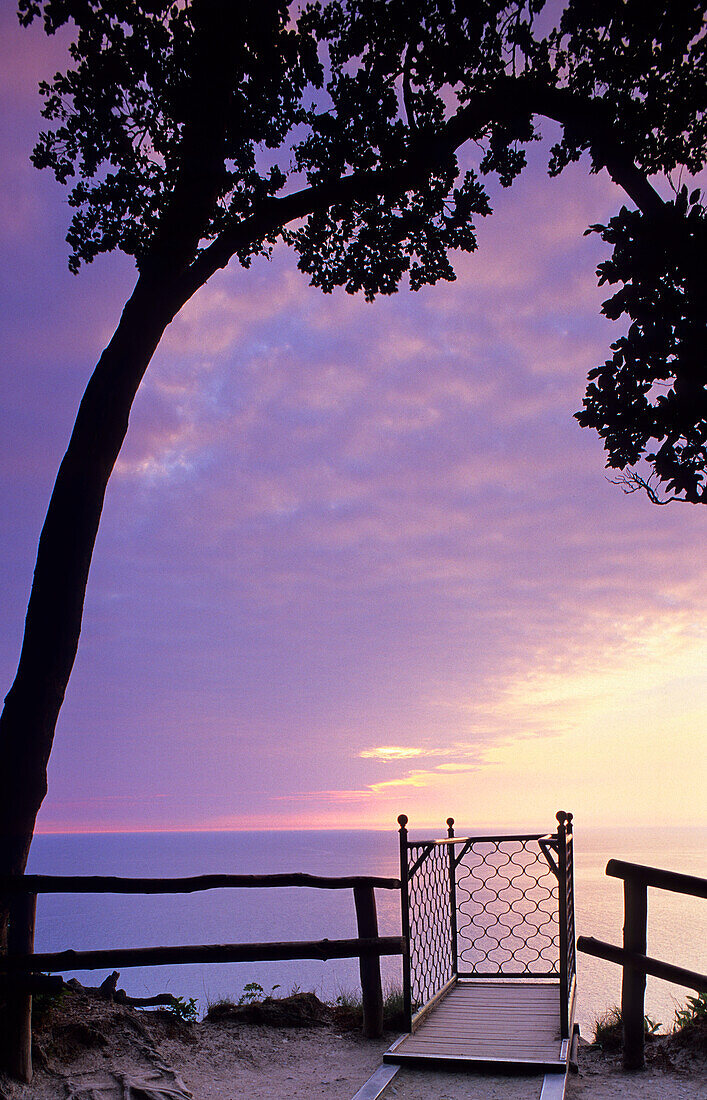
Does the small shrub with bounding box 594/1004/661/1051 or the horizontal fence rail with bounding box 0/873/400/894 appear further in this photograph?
the small shrub with bounding box 594/1004/661/1051

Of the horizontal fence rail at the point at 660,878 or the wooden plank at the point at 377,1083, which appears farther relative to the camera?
the horizontal fence rail at the point at 660,878

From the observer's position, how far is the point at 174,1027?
6.71m

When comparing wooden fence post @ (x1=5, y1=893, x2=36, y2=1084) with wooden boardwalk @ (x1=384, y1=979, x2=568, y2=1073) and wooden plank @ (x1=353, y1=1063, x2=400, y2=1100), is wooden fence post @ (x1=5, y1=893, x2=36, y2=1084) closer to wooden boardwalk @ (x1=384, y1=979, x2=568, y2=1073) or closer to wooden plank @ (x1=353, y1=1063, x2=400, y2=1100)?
wooden plank @ (x1=353, y1=1063, x2=400, y2=1100)

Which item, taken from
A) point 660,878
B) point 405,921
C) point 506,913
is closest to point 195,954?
point 405,921

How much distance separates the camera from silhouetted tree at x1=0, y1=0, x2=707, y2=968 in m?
5.73

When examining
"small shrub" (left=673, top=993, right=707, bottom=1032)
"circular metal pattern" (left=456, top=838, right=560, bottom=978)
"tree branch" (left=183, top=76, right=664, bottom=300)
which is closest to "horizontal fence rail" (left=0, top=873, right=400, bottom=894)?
"circular metal pattern" (left=456, top=838, right=560, bottom=978)

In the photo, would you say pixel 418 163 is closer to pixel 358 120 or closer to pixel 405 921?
pixel 358 120

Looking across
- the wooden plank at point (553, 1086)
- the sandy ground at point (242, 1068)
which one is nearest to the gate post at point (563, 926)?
the sandy ground at point (242, 1068)

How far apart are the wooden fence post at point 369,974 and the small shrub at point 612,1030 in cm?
196

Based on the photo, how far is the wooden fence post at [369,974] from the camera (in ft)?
22.0

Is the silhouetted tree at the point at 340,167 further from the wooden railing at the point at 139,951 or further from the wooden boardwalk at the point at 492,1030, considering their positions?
the wooden boardwalk at the point at 492,1030

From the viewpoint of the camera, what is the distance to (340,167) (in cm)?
910

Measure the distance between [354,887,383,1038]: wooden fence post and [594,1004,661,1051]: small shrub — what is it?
6.44 ft

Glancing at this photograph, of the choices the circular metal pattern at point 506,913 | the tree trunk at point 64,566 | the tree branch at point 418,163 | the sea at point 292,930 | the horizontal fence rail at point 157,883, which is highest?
the tree branch at point 418,163
